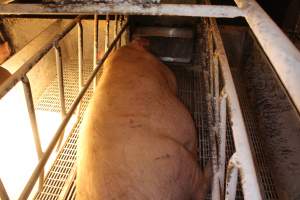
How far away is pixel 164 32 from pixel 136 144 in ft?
6.28

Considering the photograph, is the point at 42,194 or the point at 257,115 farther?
the point at 257,115

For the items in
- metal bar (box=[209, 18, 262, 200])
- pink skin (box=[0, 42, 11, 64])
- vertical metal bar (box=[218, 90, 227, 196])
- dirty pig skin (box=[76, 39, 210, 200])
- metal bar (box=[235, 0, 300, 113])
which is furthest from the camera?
pink skin (box=[0, 42, 11, 64])

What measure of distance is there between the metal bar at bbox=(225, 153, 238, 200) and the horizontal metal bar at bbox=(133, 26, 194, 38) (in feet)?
7.22

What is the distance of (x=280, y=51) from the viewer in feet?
2.29

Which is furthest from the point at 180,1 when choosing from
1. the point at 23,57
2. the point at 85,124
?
the point at 85,124

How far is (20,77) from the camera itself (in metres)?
0.98

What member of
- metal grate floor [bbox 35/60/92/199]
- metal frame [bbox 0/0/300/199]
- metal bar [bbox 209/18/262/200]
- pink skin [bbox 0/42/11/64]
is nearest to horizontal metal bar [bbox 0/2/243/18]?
metal frame [bbox 0/0/300/199]

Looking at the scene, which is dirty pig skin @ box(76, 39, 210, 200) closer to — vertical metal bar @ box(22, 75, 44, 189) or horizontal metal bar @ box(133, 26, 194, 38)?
vertical metal bar @ box(22, 75, 44, 189)

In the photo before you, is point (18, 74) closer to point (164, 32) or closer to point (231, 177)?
point (231, 177)

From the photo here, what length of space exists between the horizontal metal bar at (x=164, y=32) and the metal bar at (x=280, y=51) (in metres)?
1.94

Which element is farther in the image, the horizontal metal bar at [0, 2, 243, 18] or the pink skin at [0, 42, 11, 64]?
the pink skin at [0, 42, 11, 64]

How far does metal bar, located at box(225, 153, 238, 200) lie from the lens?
2.68ft

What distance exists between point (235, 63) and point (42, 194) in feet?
7.40

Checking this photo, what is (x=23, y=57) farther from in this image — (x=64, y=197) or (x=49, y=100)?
(x=64, y=197)
